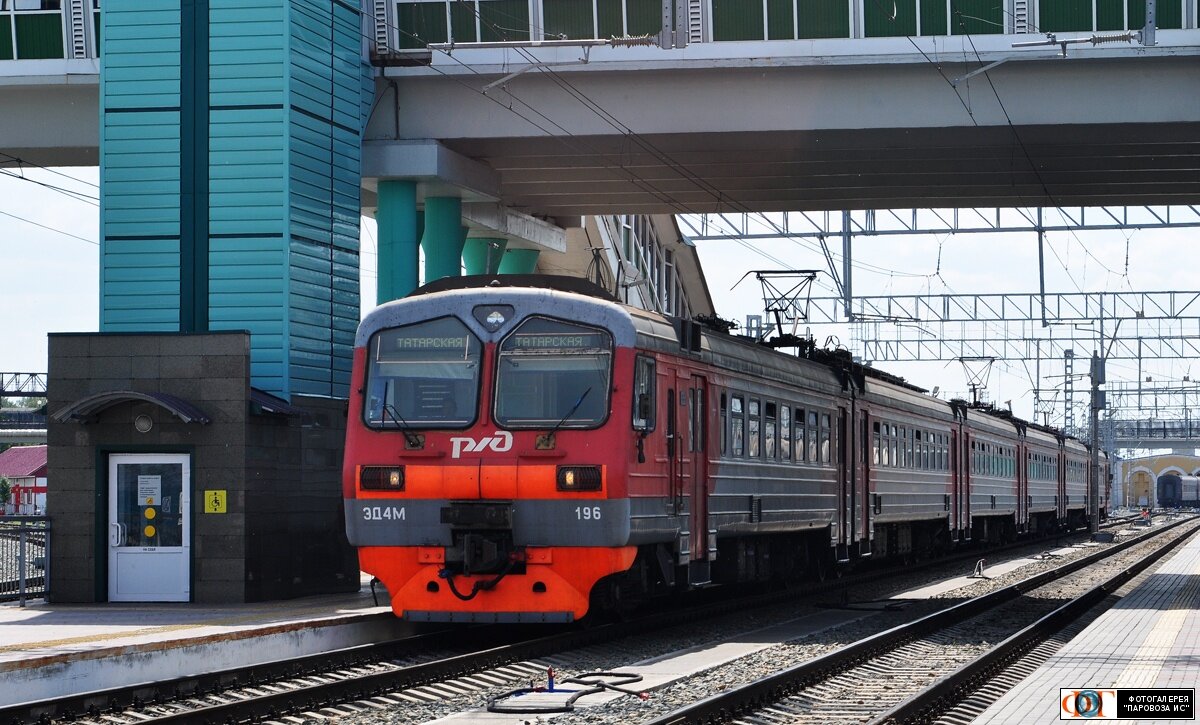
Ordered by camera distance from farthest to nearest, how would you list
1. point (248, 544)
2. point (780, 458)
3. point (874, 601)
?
point (874, 601) → point (780, 458) → point (248, 544)

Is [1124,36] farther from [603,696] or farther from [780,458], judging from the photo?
[603,696]

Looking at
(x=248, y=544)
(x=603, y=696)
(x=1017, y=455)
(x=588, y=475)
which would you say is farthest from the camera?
(x=1017, y=455)

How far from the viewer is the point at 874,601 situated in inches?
856

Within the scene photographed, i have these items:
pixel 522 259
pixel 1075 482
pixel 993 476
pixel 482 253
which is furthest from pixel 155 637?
pixel 1075 482

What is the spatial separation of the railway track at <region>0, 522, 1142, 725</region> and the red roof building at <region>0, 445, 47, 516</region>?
5025 centimetres

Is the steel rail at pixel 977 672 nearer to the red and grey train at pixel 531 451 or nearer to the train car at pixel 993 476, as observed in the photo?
the red and grey train at pixel 531 451

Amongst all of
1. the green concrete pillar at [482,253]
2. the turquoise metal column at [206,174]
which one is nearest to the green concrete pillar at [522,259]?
the green concrete pillar at [482,253]

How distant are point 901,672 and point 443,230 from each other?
13102mm

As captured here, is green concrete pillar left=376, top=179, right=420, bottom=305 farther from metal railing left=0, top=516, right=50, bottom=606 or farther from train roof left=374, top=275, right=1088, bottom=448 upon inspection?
metal railing left=0, top=516, right=50, bottom=606

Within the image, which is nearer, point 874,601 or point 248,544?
point 248,544

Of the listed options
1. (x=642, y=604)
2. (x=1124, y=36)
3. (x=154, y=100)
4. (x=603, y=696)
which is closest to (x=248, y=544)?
(x=642, y=604)

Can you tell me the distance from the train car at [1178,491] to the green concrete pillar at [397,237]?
3953 inches

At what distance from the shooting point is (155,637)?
45.5 feet

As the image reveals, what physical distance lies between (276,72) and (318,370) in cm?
372
